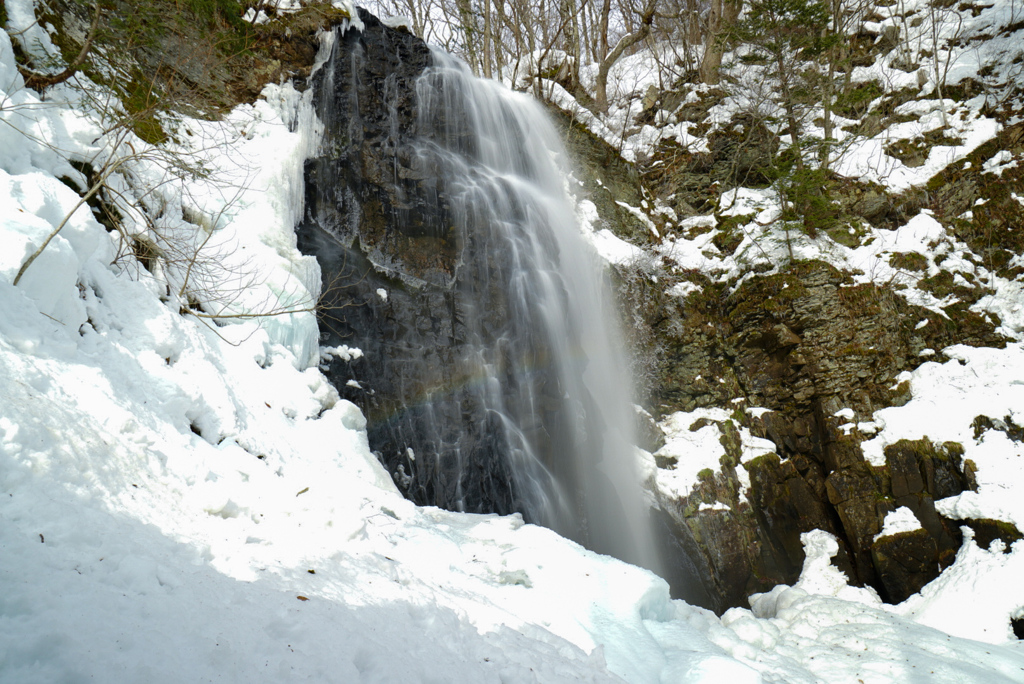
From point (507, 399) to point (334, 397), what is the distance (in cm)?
280

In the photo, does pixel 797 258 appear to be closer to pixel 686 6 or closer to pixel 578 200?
pixel 578 200

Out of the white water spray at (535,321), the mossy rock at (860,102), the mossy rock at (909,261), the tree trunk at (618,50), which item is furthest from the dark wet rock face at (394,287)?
the mossy rock at (860,102)

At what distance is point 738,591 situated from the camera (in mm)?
7973

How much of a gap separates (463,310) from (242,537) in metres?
5.25

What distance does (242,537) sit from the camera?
9.64ft

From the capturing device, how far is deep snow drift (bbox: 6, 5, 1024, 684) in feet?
6.53

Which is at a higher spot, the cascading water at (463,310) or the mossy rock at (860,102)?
the mossy rock at (860,102)

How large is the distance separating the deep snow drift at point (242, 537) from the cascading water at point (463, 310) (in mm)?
1126

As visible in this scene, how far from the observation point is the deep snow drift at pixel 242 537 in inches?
78.4

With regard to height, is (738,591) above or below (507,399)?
below

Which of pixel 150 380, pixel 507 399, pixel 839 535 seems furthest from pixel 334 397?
pixel 839 535

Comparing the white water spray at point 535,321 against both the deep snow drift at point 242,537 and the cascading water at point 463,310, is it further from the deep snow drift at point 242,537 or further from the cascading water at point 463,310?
the deep snow drift at point 242,537

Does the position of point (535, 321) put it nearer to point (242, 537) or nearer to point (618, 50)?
point (242, 537)

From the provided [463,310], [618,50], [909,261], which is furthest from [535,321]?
[618,50]
